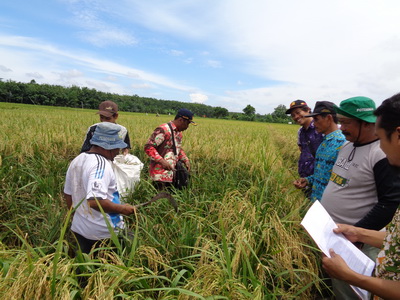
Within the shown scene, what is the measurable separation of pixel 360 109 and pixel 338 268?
120 cm

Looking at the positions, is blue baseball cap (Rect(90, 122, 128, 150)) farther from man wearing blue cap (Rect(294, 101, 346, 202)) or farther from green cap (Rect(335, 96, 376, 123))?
man wearing blue cap (Rect(294, 101, 346, 202))

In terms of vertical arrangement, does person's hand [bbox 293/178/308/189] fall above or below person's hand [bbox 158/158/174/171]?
above

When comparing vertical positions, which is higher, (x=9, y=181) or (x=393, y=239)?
(x=393, y=239)

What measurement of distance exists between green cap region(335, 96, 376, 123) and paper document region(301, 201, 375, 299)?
0.84 metres

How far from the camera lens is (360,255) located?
1.37m

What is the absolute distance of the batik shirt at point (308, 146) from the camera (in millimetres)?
3422

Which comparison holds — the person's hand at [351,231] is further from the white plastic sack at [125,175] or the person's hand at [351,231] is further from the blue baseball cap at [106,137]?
the white plastic sack at [125,175]

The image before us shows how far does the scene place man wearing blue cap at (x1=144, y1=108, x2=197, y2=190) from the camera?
320 cm

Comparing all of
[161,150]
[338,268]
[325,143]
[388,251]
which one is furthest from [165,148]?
[388,251]

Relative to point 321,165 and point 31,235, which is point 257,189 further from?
point 31,235

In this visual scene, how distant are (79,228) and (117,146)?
71cm

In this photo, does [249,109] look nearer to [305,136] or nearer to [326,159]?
[305,136]

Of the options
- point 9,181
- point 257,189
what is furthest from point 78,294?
point 9,181

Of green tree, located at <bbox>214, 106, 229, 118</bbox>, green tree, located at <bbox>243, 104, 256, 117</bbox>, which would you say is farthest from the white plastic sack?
green tree, located at <bbox>243, 104, 256, 117</bbox>
